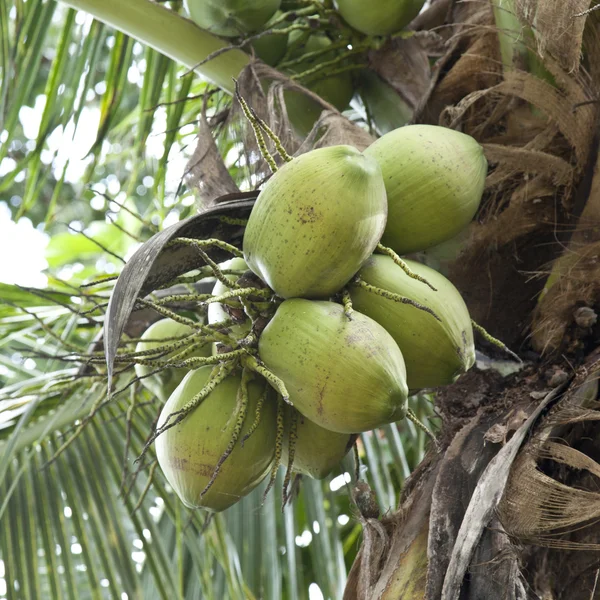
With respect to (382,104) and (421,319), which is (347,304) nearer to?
(421,319)

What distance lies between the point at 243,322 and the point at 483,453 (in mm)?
386

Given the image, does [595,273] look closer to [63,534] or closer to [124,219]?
[63,534]

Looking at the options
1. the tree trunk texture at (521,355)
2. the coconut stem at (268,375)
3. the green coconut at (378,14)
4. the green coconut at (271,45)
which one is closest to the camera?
the coconut stem at (268,375)

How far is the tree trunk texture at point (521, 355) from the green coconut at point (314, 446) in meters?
0.10

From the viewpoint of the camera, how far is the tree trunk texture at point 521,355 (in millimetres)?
1003

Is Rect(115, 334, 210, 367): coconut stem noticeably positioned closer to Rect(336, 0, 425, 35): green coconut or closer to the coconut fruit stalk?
the coconut fruit stalk

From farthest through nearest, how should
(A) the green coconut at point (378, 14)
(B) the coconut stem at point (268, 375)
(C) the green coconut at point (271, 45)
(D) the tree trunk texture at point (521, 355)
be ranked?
(C) the green coconut at point (271, 45) → (A) the green coconut at point (378, 14) → (D) the tree trunk texture at point (521, 355) → (B) the coconut stem at point (268, 375)

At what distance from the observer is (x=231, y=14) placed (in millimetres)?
1408

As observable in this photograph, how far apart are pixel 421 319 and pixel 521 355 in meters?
0.35

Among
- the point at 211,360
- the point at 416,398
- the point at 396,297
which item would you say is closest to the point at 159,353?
the point at 211,360

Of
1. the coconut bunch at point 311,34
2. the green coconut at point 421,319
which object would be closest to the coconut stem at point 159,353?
the green coconut at point 421,319

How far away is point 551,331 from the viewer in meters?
1.21

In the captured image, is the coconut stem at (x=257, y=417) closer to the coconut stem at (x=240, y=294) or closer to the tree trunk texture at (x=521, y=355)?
the coconut stem at (x=240, y=294)

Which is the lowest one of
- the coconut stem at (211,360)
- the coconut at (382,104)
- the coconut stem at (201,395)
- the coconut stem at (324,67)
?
the coconut stem at (201,395)
